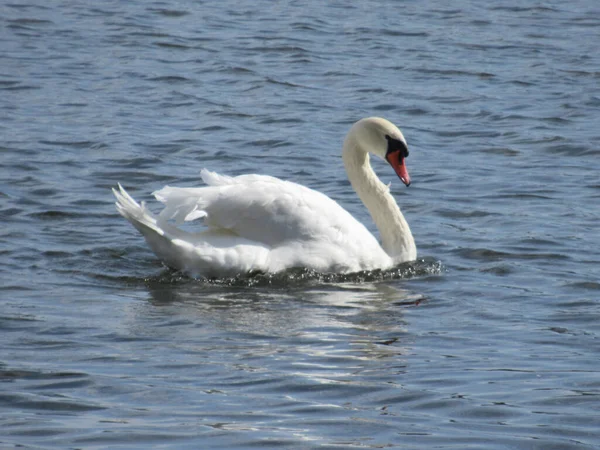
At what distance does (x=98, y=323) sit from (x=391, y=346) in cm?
165

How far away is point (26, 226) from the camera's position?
9.52 meters

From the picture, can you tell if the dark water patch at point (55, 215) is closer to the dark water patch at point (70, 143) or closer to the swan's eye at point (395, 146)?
the dark water patch at point (70, 143)

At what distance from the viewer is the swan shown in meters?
8.26

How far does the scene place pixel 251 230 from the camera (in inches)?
332

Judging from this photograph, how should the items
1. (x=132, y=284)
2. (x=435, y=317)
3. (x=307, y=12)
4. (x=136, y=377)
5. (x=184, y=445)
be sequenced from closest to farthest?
(x=184, y=445) → (x=136, y=377) → (x=435, y=317) → (x=132, y=284) → (x=307, y=12)

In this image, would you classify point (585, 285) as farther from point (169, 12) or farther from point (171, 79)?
point (169, 12)

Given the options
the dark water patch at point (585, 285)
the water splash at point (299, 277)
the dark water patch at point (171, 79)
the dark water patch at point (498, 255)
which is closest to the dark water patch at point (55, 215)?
the water splash at point (299, 277)

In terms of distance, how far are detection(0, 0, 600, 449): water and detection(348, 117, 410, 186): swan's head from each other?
71cm

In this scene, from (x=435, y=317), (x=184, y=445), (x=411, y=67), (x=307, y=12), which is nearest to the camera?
Answer: (x=184, y=445)

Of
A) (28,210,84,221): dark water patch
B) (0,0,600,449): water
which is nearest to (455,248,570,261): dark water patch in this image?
(0,0,600,449): water

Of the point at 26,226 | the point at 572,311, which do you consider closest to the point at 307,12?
the point at 26,226

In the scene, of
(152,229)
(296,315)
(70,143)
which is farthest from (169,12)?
(296,315)

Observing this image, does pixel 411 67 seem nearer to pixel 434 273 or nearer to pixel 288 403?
pixel 434 273

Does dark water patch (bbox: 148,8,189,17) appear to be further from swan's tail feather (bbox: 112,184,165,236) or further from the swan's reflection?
the swan's reflection
